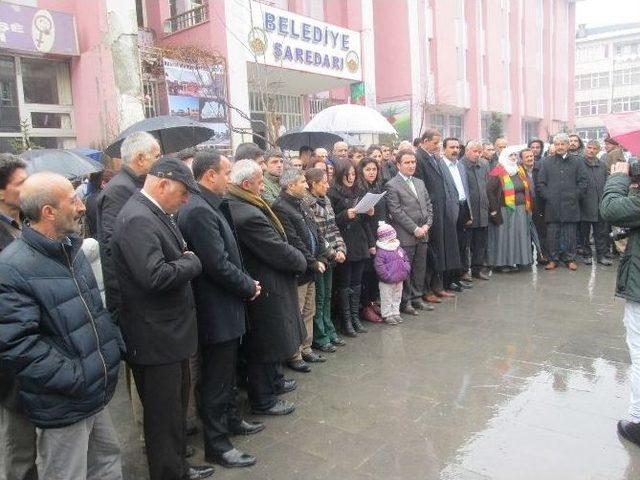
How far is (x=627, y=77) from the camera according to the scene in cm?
5788

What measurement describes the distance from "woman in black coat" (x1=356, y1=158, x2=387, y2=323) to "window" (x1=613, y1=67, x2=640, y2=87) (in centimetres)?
6362

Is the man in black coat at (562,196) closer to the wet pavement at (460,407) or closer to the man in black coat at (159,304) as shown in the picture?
the wet pavement at (460,407)

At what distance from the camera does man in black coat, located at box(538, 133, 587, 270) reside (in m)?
8.08

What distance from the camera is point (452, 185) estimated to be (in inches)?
271

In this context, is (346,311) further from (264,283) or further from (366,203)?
(264,283)

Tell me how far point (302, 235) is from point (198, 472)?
2015 millimetres

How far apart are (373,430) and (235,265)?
1.45m

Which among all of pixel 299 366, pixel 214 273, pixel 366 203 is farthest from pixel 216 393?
pixel 366 203

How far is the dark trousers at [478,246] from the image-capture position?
305 inches

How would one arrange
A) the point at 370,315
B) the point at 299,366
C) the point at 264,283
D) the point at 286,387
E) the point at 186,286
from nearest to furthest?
the point at 186,286 → the point at 264,283 → the point at 286,387 → the point at 299,366 → the point at 370,315

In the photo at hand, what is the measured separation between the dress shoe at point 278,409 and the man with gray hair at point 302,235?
446mm

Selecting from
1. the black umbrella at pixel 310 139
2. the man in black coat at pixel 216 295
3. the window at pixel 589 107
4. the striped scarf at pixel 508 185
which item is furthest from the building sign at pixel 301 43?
the window at pixel 589 107

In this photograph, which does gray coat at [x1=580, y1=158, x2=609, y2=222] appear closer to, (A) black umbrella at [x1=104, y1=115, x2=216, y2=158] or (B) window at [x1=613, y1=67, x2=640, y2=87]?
(A) black umbrella at [x1=104, y1=115, x2=216, y2=158]

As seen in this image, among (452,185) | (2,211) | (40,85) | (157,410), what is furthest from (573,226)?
(40,85)
